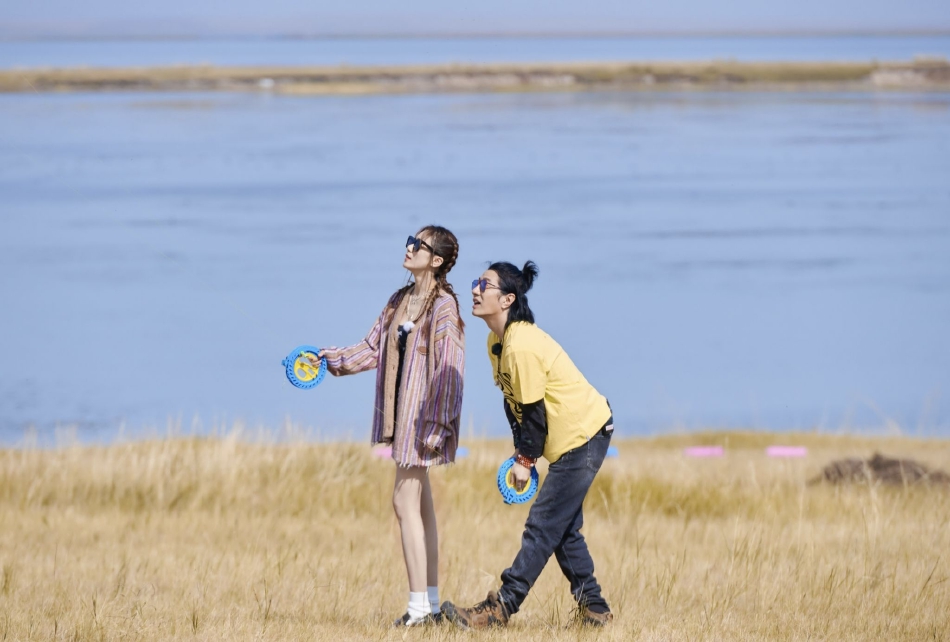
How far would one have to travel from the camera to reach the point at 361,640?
5.54m

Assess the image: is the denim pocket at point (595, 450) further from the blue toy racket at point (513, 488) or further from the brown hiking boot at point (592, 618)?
the brown hiking boot at point (592, 618)

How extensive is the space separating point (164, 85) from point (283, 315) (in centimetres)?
5220

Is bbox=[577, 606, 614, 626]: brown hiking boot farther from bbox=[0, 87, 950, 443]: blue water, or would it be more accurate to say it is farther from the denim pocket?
bbox=[0, 87, 950, 443]: blue water

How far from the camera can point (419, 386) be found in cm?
580

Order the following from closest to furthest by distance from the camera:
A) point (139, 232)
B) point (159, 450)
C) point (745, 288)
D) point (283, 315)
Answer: point (159, 450), point (283, 315), point (745, 288), point (139, 232)

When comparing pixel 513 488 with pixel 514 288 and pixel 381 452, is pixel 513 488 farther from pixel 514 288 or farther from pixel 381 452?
pixel 381 452

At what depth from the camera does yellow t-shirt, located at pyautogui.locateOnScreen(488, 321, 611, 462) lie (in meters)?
5.56

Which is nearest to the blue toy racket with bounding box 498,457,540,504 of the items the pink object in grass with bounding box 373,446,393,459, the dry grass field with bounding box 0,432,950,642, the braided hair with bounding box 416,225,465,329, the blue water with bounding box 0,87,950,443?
the dry grass field with bounding box 0,432,950,642

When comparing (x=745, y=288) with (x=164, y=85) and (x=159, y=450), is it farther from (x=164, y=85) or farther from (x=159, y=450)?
(x=164, y=85)

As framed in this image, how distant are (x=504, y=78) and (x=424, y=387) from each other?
65.7m

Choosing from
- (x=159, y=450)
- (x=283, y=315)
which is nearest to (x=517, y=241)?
(x=283, y=315)

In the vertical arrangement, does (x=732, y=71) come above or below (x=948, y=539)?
above

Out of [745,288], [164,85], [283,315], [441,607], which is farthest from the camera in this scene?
[164,85]

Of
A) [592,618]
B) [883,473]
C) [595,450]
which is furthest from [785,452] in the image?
[595,450]
